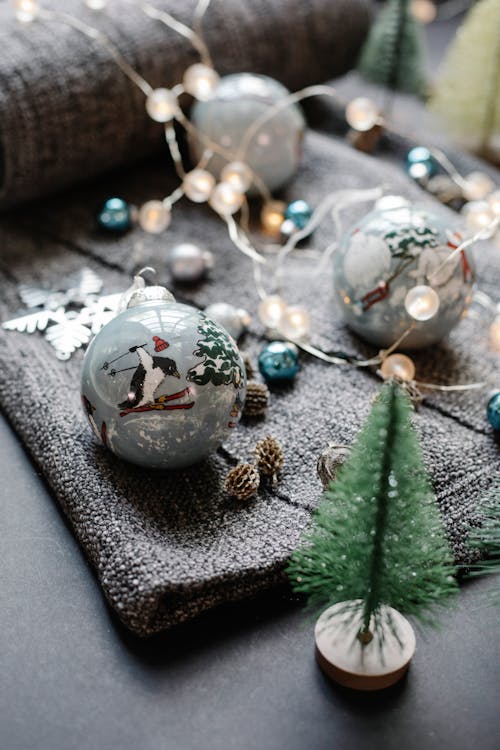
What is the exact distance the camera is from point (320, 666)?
553 millimetres

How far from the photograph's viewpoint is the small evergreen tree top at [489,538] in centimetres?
60

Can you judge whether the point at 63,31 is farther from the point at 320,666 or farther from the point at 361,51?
the point at 320,666

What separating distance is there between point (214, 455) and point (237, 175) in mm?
355

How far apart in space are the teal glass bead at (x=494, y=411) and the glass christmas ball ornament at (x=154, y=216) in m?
0.38

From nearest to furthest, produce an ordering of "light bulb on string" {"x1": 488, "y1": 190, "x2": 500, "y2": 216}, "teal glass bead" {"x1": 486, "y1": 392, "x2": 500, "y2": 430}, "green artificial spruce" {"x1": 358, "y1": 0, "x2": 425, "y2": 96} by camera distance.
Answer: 1. "teal glass bead" {"x1": 486, "y1": 392, "x2": 500, "y2": 430}
2. "light bulb on string" {"x1": 488, "y1": 190, "x2": 500, "y2": 216}
3. "green artificial spruce" {"x1": 358, "y1": 0, "x2": 425, "y2": 96}

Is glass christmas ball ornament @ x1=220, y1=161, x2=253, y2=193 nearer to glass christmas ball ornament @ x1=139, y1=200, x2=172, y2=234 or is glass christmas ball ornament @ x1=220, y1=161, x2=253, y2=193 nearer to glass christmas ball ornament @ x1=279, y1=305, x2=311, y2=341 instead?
glass christmas ball ornament @ x1=139, y1=200, x2=172, y2=234

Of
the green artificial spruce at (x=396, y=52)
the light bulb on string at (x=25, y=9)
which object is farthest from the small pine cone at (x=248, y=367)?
the green artificial spruce at (x=396, y=52)

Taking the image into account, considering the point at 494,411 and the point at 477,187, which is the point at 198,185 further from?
the point at 494,411

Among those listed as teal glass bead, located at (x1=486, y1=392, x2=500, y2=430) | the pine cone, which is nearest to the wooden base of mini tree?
the pine cone

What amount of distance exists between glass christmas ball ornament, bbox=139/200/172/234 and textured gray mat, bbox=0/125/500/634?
17 mm

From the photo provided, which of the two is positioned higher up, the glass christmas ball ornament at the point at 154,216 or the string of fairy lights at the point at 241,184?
the string of fairy lights at the point at 241,184

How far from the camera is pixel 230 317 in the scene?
0.78 metres

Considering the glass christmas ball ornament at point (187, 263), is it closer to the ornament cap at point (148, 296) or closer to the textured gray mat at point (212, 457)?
the textured gray mat at point (212, 457)

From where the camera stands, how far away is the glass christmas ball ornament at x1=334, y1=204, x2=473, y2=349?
724 millimetres
